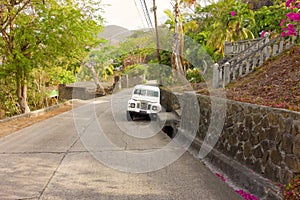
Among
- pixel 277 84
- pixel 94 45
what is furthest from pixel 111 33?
pixel 277 84

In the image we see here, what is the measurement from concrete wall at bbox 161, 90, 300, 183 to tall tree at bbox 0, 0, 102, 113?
34.4 ft

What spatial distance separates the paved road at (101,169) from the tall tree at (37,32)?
5788mm

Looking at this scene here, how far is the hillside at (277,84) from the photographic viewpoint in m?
6.13

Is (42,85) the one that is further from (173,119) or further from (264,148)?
(264,148)

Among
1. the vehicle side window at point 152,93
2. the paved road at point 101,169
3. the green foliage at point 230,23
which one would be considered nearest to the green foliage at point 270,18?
the green foliage at point 230,23

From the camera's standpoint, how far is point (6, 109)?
61.7ft

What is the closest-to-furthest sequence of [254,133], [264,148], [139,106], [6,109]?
1. [264,148]
2. [254,133]
3. [139,106]
4. [6,109]

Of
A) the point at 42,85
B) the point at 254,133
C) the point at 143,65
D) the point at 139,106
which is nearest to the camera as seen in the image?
the point at 254,133

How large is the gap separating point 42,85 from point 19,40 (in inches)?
440

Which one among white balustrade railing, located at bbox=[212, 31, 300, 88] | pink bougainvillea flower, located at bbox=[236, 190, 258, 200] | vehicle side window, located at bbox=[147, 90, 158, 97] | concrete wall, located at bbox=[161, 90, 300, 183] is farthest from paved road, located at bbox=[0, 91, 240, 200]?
white balustrade railing, located at bbox=[212, 31, 300, 88]

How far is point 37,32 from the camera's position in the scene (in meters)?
13.5

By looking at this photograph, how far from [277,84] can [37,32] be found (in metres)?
11.9

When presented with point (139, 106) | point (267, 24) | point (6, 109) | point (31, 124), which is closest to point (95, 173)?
point (139, 106)

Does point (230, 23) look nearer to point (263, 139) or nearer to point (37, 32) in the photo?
point (37, 32)
